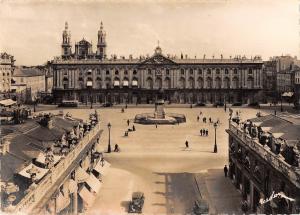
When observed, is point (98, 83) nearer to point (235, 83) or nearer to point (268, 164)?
point (235, 83)

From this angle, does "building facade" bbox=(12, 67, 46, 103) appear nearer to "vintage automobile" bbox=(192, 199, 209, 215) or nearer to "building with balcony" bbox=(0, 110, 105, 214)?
"building with balcony" bbox=(0, 110, 105, 214)

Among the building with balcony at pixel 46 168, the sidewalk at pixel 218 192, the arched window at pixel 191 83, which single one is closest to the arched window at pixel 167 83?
the arched window at pixel 191 83

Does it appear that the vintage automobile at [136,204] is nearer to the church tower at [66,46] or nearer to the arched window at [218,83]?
the arched window at [218,83]

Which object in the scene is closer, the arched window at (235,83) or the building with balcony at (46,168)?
the building with balcony at (46,168)

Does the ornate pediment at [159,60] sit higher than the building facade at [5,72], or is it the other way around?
the ornate pediment at [159,60]

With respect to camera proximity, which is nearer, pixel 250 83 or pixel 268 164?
pixel 268 164

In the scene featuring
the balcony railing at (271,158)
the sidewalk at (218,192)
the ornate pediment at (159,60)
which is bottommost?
the sidewalk at (218,192)

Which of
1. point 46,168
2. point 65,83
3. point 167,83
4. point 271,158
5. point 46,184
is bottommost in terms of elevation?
point 46,184

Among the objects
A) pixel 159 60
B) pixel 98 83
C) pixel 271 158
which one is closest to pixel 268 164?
pixel 271 158
